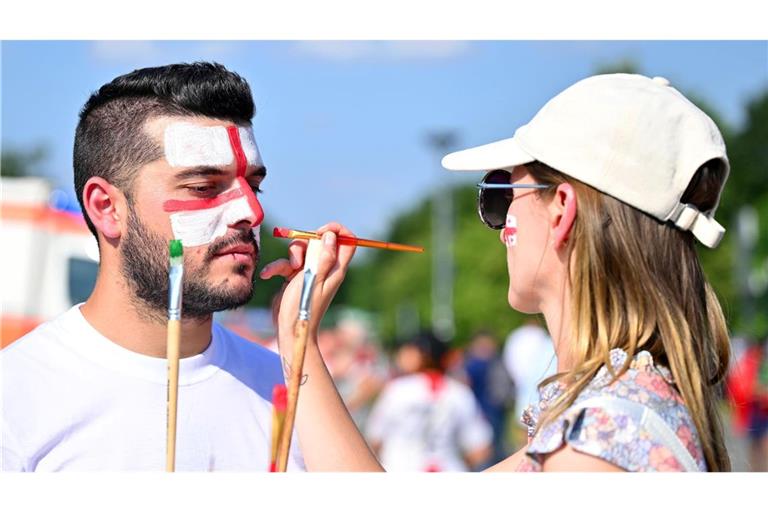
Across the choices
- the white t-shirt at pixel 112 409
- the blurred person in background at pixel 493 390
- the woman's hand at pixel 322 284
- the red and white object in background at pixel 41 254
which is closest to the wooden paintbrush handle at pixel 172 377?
the woman's hand at pixel 322 284

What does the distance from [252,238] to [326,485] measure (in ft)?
3.00

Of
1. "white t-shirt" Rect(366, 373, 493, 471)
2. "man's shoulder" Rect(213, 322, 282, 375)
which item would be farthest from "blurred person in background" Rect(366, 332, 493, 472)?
"man's shoulder" Rect(213, 322, 282, 375)

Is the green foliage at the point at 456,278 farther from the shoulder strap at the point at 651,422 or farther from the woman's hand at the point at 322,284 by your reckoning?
the shoulder strap at the point at 651,422

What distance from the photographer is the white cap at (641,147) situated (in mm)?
2492

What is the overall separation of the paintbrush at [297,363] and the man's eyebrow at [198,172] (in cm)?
52

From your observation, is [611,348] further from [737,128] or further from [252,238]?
[737,128]

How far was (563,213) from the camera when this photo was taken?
259cm

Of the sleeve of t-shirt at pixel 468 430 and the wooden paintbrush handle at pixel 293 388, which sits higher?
the wooden paintbrush handle at pixel 293 388

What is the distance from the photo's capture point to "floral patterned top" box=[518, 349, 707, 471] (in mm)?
2314

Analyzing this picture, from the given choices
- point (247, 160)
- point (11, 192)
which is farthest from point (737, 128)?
point (247, 160)

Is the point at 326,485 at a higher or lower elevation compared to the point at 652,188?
lower

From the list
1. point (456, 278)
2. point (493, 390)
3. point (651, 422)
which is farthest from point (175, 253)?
point (456, 278)

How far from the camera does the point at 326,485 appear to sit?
8.21 ft

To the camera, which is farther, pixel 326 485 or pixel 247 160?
pixel 247 160
